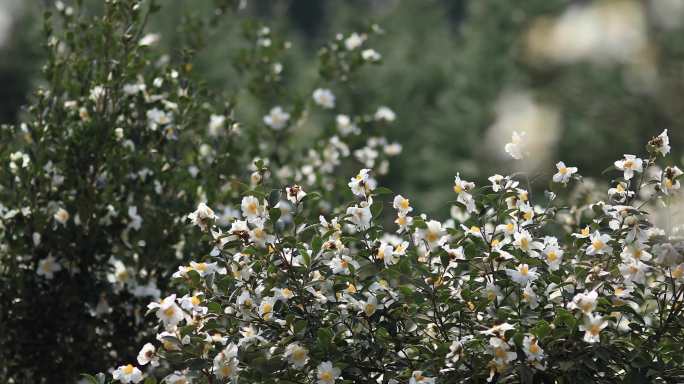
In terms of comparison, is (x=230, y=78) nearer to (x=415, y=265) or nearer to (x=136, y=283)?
(x=136, y=283)

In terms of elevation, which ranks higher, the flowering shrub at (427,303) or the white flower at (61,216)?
the white flower at (61,216)

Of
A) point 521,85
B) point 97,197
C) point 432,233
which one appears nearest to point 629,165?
point 432,233

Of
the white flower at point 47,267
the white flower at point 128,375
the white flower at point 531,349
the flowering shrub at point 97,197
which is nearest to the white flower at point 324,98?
the flowering shrub at point 97,197

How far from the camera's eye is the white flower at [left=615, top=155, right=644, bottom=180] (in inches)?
108

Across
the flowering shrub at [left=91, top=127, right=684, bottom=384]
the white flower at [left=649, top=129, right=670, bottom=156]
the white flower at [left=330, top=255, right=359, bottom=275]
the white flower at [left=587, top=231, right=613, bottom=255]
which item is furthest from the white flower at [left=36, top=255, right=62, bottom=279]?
the white flower at [left=649, top=129, right=670, bottom=156]

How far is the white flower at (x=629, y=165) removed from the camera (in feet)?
9.04

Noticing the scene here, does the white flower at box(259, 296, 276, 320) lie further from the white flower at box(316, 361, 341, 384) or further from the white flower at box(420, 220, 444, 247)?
the white flower at box(420, 220, 444, 247)

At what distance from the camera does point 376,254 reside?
2758 millimetres

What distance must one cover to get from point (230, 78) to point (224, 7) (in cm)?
1305

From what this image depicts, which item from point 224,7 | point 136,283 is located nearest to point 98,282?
point 136,283

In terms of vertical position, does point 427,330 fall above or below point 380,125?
below

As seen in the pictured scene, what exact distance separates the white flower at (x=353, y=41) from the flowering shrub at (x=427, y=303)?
2022 mm

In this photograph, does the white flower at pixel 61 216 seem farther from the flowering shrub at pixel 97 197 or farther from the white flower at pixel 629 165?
the white flower at pixel 629 165

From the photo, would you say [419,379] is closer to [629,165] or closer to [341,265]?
[341,265]
